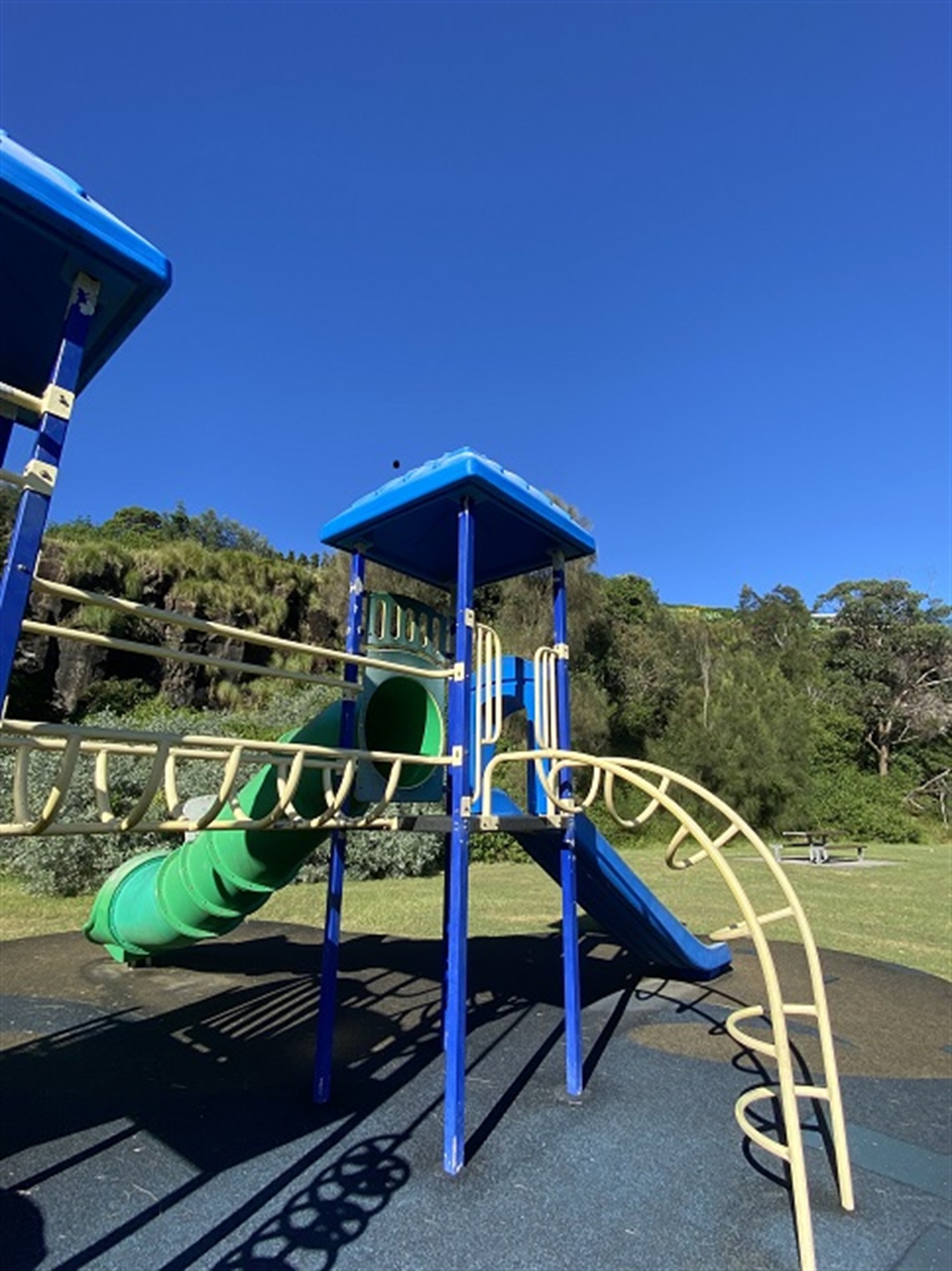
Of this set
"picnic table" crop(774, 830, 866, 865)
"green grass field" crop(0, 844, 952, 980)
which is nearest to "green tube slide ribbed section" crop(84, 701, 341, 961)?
"green grass field" crop(0, 844, 952, 980)

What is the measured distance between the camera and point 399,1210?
9.44 feet

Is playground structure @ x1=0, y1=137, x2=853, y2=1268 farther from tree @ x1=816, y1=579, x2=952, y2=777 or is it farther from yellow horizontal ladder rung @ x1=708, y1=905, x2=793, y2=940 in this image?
tree @ x1=816, y1=579, x2=952, y2=777

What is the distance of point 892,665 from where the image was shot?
90.8 feet

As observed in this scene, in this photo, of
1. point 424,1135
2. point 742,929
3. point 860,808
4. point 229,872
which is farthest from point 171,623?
point 860,808

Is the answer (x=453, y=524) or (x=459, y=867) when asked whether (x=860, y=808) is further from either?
(x=459, y=867)

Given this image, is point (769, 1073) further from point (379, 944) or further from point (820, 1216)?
point (379, 944)

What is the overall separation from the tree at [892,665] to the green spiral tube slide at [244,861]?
87.9 ft

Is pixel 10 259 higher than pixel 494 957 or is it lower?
higher

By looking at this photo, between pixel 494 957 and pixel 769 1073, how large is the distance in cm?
327

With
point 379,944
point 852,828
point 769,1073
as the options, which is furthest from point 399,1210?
point 852,828

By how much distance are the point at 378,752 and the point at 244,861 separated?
0.91m

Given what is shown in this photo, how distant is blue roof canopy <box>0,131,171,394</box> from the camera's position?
1762 mm

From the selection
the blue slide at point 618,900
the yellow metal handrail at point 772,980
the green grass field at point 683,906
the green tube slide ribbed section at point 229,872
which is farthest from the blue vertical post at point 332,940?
the green grass field at point 683,906

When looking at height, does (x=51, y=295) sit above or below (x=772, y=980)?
above
